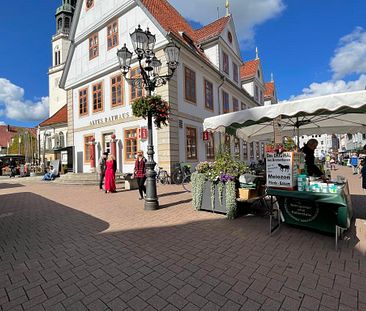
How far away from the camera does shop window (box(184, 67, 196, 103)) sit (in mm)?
14242

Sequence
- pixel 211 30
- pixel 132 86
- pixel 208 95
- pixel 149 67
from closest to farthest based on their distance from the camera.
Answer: pixel 149 67 → pixel 132 86 → pixel 208 95 → pixel 211 30

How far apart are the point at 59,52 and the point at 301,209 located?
47852mm

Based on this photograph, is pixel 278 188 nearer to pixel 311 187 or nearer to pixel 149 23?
pixel 311 187

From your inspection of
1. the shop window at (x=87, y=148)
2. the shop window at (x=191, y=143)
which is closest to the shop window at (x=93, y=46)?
the shop window at (x=87, y=148)

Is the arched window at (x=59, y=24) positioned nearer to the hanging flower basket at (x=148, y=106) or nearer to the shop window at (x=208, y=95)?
the shop window at (x=208, y=95)

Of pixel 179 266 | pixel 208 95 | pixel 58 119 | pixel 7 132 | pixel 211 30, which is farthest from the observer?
pixel 7 132

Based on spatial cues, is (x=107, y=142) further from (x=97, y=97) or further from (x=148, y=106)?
(x=148, y=106)

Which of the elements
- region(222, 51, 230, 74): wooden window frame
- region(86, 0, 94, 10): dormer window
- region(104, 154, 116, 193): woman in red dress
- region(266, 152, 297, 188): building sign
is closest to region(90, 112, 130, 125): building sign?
region(104, 154, 116, 193): woman in red dress

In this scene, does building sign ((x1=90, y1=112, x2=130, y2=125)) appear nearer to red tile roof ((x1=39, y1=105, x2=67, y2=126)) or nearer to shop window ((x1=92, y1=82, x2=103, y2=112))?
shop window ((x1=92, y1=82, x2=103, y2=112))

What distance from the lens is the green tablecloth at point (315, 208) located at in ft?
12.2

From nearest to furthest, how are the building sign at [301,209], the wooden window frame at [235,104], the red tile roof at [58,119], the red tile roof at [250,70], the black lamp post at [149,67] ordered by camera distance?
1. the building sign at [301,209]
2. the black lamp post at [149,67]
3. the wooden window frame at [235,104]
4. the red tile roof at [250,70]
5. the red tile roof at [58,119]

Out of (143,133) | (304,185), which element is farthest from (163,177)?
(304,185)

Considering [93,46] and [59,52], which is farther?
[59,52]

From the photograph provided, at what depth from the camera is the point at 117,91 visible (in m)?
15.3
